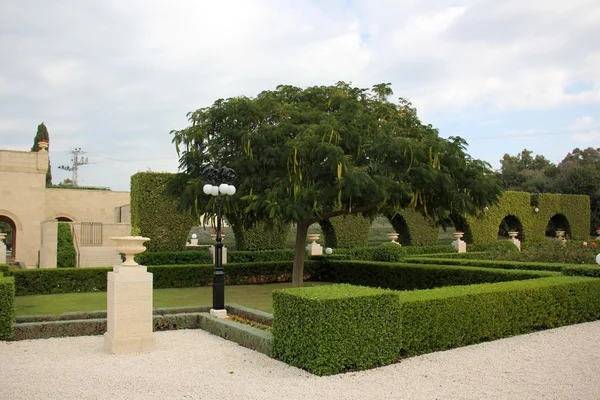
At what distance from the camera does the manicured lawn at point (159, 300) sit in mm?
11941

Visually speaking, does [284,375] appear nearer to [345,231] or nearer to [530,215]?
[345,231]

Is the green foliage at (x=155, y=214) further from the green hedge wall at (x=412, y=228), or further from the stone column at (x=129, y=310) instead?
the stone column at (x=129, y=310)

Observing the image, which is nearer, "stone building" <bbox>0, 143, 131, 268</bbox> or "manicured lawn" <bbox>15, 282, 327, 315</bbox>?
"manicured lawn" <bbox>15, 282, 327, 315</bbox>

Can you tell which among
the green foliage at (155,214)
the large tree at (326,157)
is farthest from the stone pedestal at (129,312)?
the green foliage at (155,214)

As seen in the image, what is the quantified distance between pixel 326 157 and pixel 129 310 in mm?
5599

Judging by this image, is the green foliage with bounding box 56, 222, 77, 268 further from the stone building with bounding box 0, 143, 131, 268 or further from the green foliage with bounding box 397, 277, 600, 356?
the green foliage with bounding box 397, 277, 600, 356

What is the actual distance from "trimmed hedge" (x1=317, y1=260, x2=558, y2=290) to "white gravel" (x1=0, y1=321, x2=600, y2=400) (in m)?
4.78

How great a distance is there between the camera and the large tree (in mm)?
11352

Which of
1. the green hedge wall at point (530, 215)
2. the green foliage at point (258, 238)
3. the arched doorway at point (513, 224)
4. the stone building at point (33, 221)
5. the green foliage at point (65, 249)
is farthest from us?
the arched doorway at point (513, 224)

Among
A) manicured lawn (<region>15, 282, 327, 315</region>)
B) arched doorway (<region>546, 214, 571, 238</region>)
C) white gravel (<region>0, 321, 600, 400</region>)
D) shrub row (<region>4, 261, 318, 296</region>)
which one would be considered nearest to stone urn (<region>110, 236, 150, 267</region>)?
white gravel (<region>0, 321, 600, 400</region>)

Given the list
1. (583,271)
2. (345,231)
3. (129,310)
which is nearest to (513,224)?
(345,231)

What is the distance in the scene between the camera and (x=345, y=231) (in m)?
24.8

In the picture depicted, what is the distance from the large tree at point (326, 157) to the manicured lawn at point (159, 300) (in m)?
2.31

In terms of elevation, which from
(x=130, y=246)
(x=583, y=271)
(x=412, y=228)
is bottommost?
(x=583, y=271)
